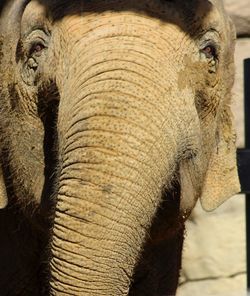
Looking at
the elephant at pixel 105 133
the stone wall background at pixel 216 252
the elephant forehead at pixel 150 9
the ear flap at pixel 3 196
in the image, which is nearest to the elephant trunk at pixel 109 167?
the elephant at pixel 105 133

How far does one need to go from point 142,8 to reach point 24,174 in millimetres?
569

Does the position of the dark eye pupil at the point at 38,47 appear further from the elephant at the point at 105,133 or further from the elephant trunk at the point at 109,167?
the elephant trunk at the point at 109,167

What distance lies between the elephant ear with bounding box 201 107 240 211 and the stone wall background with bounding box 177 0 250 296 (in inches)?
35.6

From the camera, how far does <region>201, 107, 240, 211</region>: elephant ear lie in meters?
3.65

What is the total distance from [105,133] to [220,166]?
888mm

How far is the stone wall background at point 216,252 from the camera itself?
4684 millimetres

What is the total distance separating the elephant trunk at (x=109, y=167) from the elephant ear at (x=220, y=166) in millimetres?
629

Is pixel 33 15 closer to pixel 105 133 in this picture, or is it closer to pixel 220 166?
pixel 105 133

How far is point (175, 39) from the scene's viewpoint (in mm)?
3180

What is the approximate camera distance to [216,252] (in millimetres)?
4727

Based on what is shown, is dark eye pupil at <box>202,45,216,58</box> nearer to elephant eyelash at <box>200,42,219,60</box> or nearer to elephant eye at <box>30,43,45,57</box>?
elephant eyelash at <box>200,42,219,60</box>

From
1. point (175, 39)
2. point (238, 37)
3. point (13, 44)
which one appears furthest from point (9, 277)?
point (238, 37)

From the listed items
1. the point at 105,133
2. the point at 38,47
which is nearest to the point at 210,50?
the point at 38,47

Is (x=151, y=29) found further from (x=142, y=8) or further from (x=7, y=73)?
(x=7, y=73)
